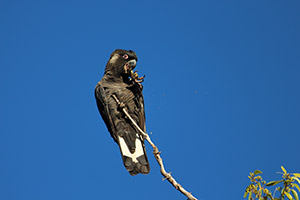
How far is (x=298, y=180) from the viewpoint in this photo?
2750mm

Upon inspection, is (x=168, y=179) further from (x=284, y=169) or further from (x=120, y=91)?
(x=120, y=91)

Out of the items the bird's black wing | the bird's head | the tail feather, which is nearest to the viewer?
the tail feather

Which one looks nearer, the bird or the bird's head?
the bird

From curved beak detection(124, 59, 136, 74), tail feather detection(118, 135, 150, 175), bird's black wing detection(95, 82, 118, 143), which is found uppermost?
curved beak detection(124, 59, 136, 74)

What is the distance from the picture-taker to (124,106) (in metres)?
5.87

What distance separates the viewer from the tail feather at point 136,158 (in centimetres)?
550

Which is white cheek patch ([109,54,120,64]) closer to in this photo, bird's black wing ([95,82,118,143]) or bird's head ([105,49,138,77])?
bird's head ([105,49,138,77])

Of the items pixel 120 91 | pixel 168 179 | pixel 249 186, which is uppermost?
pixel 120 91

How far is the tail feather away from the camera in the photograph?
5.50 metres

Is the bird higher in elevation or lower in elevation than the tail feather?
higher

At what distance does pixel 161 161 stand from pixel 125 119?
7.70 ft

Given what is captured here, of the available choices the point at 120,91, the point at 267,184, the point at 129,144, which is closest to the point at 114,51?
the point at 120,91

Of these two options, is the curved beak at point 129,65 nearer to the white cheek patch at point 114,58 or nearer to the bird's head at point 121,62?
the bird's head at point 121,62

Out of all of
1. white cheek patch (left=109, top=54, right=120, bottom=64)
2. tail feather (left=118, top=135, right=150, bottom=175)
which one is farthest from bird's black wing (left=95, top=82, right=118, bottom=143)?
white cheek patch (left=109, top=54, right=120, bottom=64)
